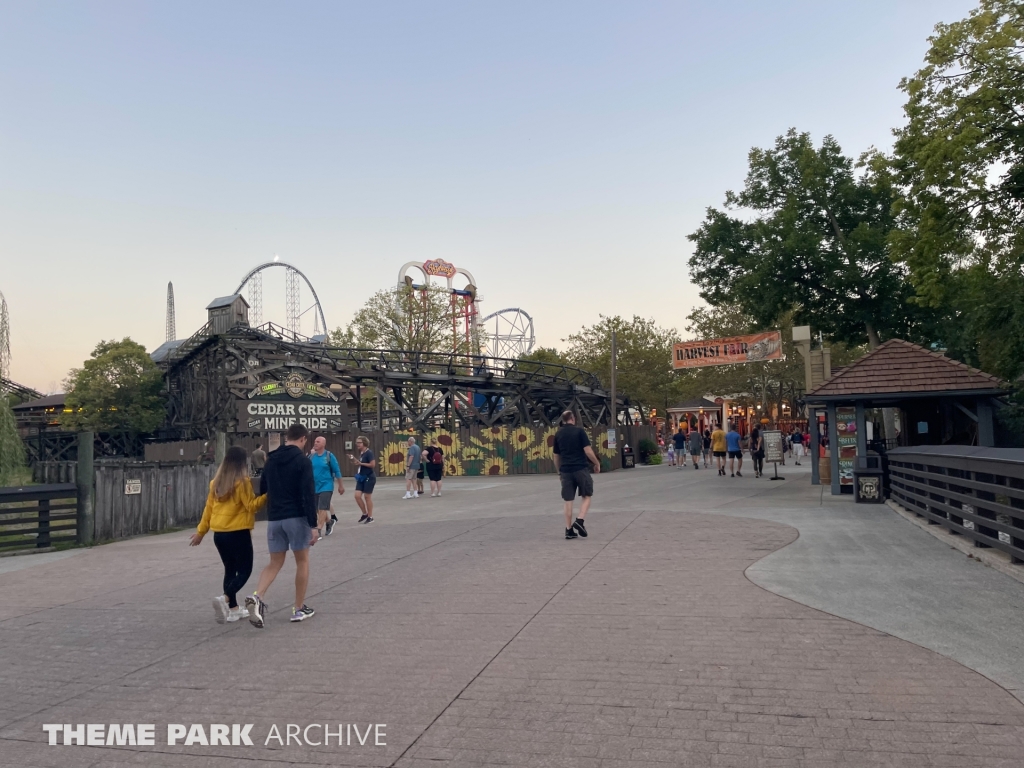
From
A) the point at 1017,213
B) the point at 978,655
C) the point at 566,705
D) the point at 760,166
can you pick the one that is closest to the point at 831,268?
the point at 760,166

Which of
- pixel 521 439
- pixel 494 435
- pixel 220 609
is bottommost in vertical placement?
pixel 220 609

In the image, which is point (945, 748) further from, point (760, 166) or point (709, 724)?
point (760, 166)

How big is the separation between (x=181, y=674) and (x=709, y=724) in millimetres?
3516

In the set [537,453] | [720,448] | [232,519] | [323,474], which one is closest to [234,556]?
[232,519]

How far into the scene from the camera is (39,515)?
13039 mm

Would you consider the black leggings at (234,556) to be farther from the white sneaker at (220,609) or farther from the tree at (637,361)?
the tree at (637,361)

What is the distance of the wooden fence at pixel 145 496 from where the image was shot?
13992mm

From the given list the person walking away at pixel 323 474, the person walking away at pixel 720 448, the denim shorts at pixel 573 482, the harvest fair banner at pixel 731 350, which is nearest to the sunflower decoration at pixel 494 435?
the harvest fair banner at pixel 731 350

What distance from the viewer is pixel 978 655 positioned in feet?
18.1

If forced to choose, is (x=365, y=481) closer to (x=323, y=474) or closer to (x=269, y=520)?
(x=323, y=474)

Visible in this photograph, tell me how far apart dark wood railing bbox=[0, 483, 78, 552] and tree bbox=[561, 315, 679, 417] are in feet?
146

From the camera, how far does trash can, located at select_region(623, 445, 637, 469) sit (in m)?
38.5

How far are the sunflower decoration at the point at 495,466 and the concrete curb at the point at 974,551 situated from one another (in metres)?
23.2

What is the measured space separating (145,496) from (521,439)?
72.3 feet
